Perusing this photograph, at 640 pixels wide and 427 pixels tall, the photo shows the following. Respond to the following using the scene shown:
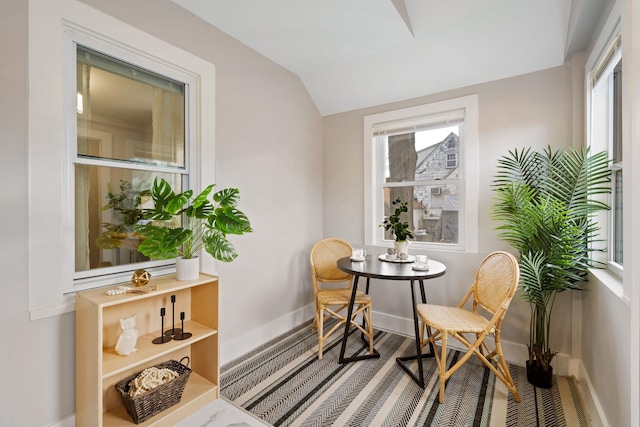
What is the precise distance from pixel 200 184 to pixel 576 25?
278cm

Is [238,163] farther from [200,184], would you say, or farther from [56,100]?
[56,100]

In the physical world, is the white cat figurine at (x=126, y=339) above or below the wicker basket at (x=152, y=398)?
above

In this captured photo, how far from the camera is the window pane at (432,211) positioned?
9.23 feet

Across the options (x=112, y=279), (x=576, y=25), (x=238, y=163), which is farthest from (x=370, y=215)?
(x=112, y=279)

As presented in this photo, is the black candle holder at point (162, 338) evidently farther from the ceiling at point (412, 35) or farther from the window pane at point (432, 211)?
the window pane at point (432, 211)

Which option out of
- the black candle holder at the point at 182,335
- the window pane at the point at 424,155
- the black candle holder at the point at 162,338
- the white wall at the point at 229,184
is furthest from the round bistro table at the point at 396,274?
the black candle holder at the point at 162,338

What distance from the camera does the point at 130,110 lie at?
6.20ft

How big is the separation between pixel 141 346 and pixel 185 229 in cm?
73

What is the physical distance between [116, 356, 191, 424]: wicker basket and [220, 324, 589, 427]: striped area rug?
0.39m

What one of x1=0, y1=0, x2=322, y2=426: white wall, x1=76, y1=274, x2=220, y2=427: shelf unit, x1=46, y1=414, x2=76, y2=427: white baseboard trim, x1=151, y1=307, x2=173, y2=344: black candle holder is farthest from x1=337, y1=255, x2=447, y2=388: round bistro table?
x1=46, y1=414, x2=76, y2=427: white baseboard trim

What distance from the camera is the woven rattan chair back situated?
1881 mm

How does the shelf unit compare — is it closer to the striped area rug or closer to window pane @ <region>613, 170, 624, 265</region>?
the striped area rug

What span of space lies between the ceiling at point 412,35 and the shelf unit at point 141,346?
2004 mm

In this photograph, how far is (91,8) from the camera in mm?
1632
